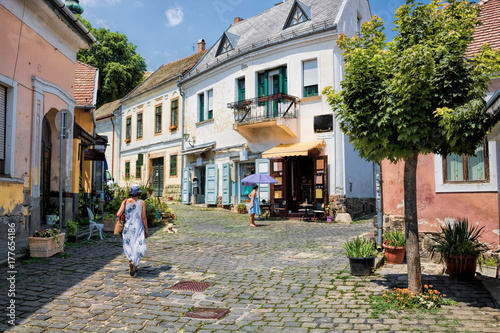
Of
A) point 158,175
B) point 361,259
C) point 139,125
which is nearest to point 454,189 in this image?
point 361,259

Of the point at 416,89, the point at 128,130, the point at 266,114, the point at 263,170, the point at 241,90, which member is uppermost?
the point at 241,90

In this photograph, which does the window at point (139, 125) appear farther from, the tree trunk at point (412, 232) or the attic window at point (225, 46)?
the tree trunk at point (412, 232)

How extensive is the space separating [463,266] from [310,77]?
1277 cm

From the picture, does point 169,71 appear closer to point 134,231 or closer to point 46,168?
point 46,168

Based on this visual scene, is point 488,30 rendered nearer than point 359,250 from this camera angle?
No

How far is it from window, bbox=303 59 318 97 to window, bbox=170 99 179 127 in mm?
10181

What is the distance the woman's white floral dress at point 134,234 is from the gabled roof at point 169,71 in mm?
19075

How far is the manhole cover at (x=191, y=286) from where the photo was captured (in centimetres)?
640

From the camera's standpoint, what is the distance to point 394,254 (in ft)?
26.1

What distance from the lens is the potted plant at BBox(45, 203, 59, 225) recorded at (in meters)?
11.7

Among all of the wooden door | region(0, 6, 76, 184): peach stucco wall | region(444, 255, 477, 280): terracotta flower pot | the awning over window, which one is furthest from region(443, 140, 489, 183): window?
the wooden door

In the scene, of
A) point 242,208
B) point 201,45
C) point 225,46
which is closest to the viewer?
point 242,208

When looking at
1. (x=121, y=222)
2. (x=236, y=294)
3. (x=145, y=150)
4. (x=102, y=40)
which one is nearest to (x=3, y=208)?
(x=121, y=222)

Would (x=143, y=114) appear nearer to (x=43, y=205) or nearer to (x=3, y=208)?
(x=43, y=205)
